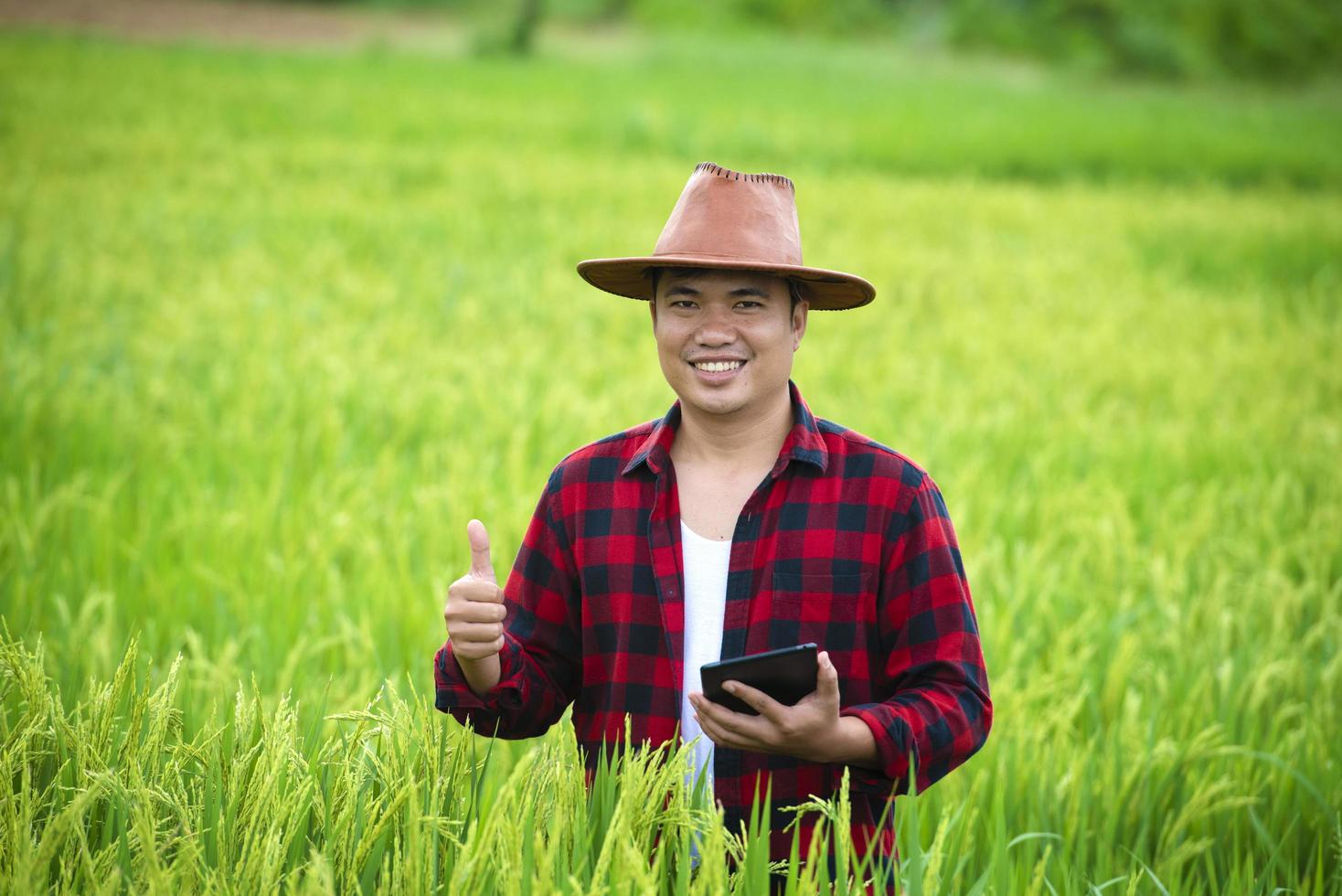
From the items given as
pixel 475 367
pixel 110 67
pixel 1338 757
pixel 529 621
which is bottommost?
pixel 1338 757

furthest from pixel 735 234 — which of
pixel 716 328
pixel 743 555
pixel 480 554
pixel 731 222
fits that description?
pixel 480 554

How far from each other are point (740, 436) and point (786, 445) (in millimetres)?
80

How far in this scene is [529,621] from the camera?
1.70 meters

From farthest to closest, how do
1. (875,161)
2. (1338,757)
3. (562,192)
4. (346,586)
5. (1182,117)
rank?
(1182,117)
(875,161)
(562,192)
(346,586)
(1338,757)

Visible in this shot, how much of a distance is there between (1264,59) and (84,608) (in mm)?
36673

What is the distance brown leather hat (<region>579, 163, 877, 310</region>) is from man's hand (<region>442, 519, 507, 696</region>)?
0.38 meters

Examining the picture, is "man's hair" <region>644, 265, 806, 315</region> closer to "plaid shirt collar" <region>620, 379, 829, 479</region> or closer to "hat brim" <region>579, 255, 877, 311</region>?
"hat brim" <region>579, 255, 877, 311</region>

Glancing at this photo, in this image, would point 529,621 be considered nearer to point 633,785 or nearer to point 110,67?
point 633,785

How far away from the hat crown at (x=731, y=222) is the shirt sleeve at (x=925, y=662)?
0.35m

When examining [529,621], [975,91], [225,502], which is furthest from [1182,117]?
[529,621]

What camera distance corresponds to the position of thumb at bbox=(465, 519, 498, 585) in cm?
149

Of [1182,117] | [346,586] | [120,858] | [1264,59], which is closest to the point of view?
[120,858]

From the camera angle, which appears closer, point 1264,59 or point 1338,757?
point 1338,757

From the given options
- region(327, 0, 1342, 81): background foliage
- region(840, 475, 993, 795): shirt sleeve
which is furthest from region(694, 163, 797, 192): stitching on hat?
region(327, 0, 1342, 81): background foliage
